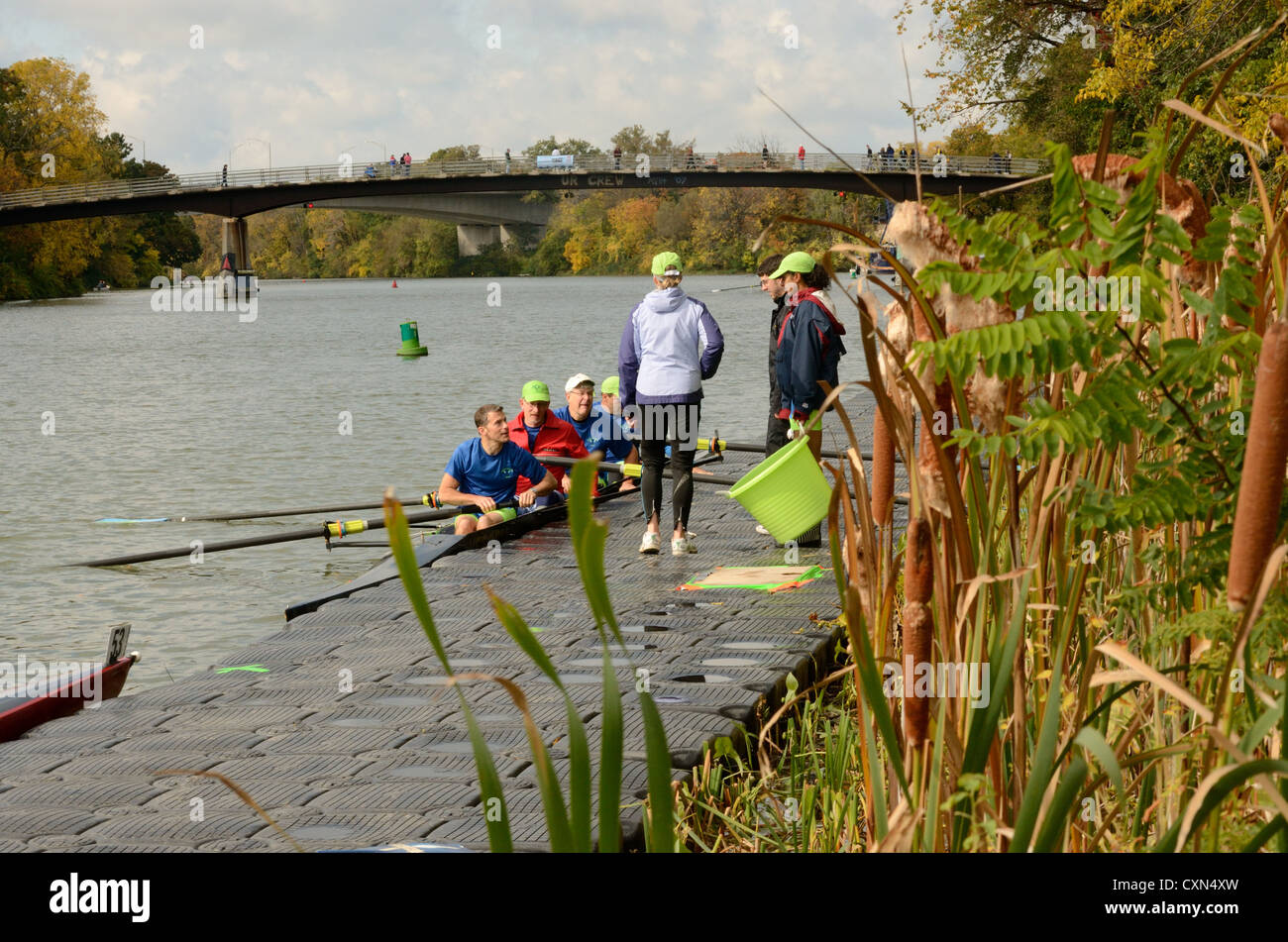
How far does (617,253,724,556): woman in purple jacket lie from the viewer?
7660 mm

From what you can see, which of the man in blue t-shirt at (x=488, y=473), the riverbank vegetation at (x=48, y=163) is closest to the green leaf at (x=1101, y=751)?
the man in blue t-shirt at (x=488, y=473)

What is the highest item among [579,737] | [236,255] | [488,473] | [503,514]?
[236,255]

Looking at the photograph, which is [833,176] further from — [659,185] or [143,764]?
[143,764]

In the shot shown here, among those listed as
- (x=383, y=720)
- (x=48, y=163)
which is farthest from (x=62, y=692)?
(x=48, y=163)

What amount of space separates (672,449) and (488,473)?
2.06 m

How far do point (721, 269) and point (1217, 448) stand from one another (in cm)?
10742

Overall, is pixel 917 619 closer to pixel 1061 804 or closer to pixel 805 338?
pixel 1061 804

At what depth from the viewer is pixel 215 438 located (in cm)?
2247

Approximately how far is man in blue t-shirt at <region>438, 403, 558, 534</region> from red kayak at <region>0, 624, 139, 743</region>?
9.78ft

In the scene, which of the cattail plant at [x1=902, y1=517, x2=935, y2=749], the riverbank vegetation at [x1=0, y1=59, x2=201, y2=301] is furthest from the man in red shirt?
the riverbank vegetation at [x1=0, y1=59, x2=201, y2=301]

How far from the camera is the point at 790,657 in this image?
546cm

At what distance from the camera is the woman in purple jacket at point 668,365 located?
7660mm

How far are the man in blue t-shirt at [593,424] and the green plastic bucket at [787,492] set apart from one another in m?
4.91

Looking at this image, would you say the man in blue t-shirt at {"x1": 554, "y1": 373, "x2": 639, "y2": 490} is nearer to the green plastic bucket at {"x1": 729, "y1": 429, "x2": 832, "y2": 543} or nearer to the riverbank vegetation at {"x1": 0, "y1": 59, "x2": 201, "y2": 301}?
the green plastic bucket at {"x1": 729, "y1": 429, "x2": 832, "y2": 543}
